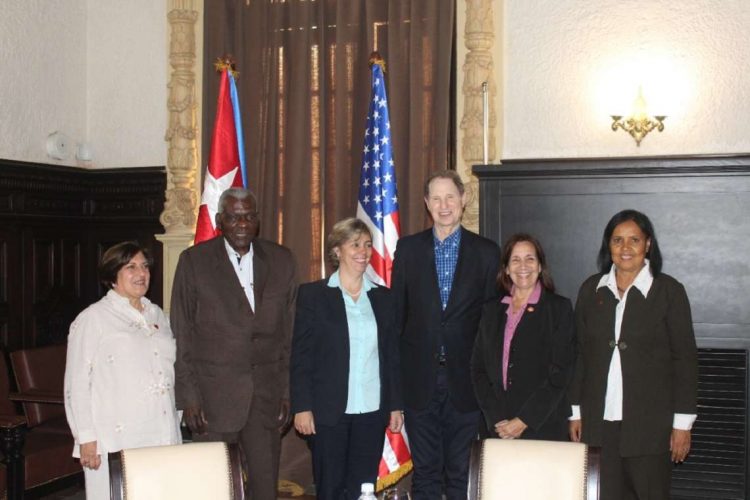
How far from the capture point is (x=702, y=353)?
14.8 feet

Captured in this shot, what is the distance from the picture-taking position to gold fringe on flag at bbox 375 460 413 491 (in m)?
4.46

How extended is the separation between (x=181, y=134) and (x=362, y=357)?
279cm

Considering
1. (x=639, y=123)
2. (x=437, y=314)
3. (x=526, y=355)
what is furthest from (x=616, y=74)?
(x=526, y=355)

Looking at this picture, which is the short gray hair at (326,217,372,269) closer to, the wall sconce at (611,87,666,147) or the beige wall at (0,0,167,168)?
the wall sconce at (611,87,666,147)

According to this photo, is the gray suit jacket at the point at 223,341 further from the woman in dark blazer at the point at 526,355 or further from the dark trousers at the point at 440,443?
the woman in dark blazer at the point at 526,355

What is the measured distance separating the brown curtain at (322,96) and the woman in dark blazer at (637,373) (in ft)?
6.28

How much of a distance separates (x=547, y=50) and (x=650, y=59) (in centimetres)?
58

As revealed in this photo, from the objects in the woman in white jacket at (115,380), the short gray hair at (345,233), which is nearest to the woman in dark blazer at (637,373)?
the short gray hair at (345,233)

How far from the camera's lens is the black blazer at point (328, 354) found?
11.3 ft

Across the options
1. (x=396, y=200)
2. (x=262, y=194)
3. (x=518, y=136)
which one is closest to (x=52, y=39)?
(x=262, y=194)

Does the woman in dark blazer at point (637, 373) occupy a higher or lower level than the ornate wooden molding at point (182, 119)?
lower

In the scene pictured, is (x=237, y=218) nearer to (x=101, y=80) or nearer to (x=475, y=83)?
(x=475, y=83)

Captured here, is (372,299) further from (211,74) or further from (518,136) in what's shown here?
(211,74)

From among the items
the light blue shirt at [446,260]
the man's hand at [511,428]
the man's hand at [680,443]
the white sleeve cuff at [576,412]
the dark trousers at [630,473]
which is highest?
the light blue shirt at [446,260]
